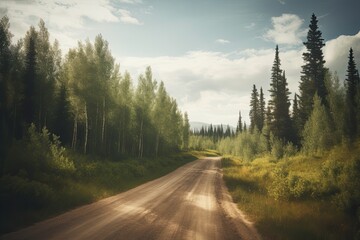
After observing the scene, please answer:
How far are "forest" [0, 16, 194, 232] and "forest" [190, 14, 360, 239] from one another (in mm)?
9865

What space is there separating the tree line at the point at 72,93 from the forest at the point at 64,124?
0.41 feet

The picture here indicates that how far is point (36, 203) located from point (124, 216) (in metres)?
4.00

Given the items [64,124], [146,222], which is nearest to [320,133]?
[146,222]

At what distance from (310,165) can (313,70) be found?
2141cm

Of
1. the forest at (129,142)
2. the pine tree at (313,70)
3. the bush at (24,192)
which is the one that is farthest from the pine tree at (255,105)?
the bush at (24,192)

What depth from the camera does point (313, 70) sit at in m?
40.6

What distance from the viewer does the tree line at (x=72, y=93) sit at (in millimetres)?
30234

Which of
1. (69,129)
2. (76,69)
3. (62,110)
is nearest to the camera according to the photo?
(76,69)

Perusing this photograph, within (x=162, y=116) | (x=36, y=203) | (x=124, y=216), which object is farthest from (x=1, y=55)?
(x=124, y=216)

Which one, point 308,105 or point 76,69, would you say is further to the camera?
point 308,105

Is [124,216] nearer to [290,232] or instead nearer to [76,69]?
[290,232]

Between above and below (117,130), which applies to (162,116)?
above

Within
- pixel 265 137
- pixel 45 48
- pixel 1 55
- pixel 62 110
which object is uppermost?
pixel 45 48

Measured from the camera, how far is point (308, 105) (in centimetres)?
4112
